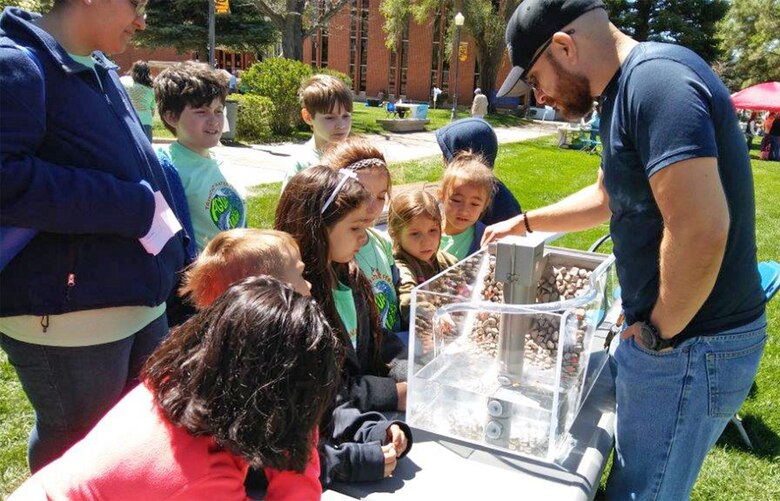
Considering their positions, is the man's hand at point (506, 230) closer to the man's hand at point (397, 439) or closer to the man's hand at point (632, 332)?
the man's hand at point (632, 332)

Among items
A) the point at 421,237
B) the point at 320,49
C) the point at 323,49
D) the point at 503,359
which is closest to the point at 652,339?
the point at 503,359

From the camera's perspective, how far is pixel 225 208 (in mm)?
2754

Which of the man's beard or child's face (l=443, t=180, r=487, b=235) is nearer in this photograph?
the man's beard

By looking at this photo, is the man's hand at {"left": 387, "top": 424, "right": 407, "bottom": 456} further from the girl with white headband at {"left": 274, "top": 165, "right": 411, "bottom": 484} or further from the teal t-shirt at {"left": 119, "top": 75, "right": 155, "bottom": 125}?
the teal t-shirt at {"left": 119, "top": 75, "right": 155, "bottom": 125}

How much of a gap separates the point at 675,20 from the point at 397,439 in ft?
123

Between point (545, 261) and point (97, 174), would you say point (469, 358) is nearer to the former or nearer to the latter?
point (545, 261)

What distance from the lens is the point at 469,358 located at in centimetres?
175

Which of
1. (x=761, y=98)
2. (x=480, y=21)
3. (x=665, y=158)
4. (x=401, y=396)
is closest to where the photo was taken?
(x=665, y=158)

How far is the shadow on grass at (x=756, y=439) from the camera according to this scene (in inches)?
129

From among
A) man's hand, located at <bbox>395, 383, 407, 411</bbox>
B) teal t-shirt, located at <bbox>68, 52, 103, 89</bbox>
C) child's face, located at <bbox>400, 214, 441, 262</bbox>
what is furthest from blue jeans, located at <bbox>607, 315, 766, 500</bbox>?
teal t-shirt, located at <bbox>68, 52, 103, 89</bbox>

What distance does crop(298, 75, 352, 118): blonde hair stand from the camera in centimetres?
340

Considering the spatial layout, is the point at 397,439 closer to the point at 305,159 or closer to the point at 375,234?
the point at 375,234

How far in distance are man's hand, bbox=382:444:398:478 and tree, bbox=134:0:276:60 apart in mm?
26102

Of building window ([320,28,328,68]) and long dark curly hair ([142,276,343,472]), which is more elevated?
building window ([320,28,328,68])
